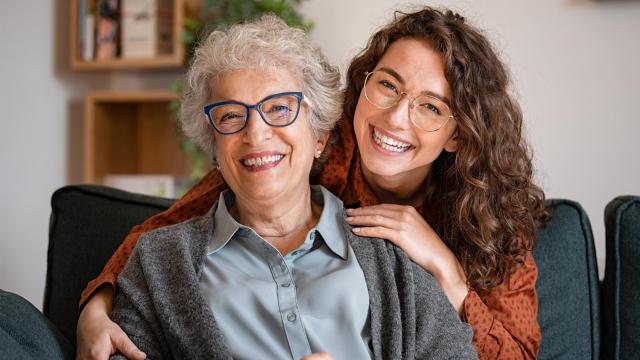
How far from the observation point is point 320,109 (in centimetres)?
160

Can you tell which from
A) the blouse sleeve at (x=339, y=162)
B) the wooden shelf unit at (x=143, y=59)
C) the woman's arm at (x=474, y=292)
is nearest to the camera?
the woman's arm at (x=474, y=292)

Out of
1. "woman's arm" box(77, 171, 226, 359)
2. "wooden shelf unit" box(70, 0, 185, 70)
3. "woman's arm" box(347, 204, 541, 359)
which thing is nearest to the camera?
"woman's arm" box(77, 171, 226, 359)

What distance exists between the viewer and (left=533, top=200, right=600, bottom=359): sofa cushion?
1.72 meters

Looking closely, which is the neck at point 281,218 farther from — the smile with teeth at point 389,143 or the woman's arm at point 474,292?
the smile with teeth at point 389,143

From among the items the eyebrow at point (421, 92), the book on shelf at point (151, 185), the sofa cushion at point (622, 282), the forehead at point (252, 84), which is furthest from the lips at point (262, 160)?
the book on shelf at point (151, 185)

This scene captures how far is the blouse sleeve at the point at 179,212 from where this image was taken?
1.64 meters

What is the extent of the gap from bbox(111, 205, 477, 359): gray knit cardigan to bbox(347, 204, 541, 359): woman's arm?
0.18 feet

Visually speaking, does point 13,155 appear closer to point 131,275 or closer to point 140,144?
point 140,144

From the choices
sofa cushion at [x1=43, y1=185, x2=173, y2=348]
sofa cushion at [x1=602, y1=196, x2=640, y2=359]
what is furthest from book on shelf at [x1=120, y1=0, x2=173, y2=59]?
sofa cushion at [x1=602, y1=196, x2=640, y2=359]

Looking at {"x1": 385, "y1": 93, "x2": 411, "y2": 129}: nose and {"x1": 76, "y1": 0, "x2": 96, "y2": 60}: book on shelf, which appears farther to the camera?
{"x1": 76, "y1": 0, "x2": 96, "y2": 60}: book on shelf

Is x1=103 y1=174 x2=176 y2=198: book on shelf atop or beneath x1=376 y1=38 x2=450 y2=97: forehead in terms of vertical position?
beneath

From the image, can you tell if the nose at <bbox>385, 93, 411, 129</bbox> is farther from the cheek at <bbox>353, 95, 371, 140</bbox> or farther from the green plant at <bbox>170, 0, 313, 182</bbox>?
the green plant at <bbox>170, 0, 313, 182</bbox>

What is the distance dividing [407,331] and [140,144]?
8.72 ft

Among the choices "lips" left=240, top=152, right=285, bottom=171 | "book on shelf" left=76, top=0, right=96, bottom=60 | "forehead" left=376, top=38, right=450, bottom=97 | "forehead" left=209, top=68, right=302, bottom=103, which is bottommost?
"lips" left=240, top=152, right=285, bottom=171
